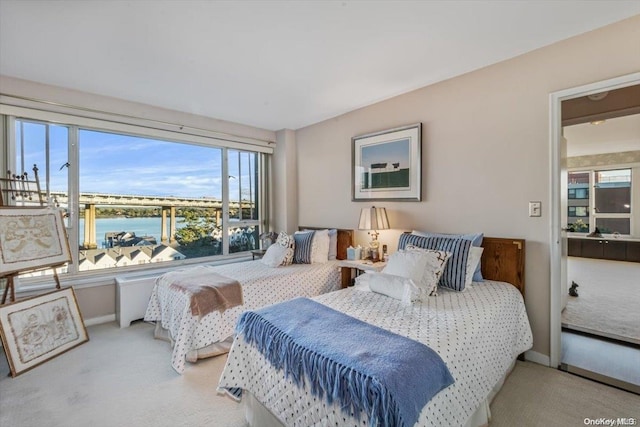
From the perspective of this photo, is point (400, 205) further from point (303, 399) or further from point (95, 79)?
point (95, 79)

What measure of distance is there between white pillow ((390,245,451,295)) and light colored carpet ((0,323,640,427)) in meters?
0.79

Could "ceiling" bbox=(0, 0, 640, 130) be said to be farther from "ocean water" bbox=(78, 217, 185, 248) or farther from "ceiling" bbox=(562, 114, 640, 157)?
"ceiling" bbox=(562, 114, 640, 157)

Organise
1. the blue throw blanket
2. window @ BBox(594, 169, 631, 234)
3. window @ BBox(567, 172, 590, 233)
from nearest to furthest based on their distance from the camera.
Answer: the blue throw blanket < window @ BBox(594, 169, 631, 234) < window @ BBox(567, 172, 590, 233)

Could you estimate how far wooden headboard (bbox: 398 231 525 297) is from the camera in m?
2.42

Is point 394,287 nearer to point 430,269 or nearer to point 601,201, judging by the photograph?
point 430,269

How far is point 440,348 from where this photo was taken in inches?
53.7

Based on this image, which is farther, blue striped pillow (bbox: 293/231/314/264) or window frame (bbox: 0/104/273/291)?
blue striped pillow (bbox: 293/231/314/264)

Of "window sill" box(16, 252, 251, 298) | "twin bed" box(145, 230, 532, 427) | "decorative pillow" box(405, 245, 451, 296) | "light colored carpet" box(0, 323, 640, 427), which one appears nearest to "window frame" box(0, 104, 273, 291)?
"window sill" box(16, 252, 251, 298)

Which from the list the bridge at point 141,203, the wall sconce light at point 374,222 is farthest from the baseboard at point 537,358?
the bridge at point 141,203

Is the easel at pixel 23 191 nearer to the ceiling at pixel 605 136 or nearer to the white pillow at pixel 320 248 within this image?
the white pillow at pixel 320 248

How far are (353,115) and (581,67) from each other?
2216 millimetres

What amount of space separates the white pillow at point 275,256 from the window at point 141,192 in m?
1.19

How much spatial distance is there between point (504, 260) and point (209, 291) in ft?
8.11

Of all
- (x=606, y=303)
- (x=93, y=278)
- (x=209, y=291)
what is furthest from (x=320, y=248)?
(x=606, y=303)
